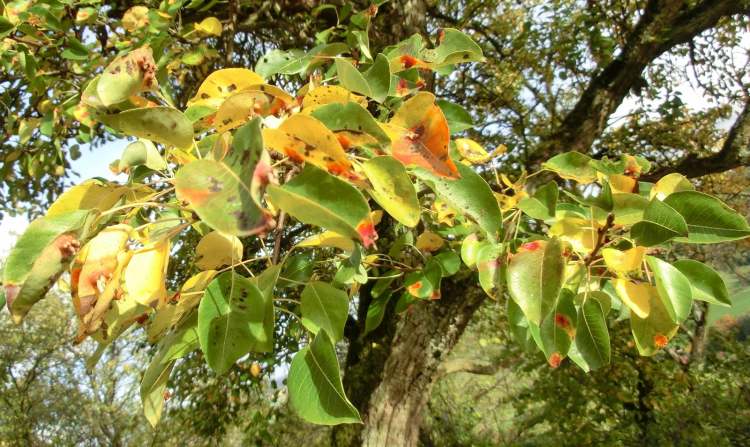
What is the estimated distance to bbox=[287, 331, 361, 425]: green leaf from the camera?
22.0 inches

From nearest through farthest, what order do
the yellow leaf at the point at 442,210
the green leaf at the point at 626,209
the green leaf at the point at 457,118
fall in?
the green leaf at the point at 626,209 < the green leaf at the point at 457,118 < the yellow leaf at the point at 442,210

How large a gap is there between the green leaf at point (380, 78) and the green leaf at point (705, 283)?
20.9 inches

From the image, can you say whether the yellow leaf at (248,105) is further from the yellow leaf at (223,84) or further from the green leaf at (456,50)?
the green leaf at (456,50)

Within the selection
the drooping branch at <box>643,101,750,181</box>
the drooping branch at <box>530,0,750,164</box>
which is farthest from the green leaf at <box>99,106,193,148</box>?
the drooping branch at <box>643,101,750,181</box>

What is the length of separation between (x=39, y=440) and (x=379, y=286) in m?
12.0

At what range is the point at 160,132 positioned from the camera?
499 mm

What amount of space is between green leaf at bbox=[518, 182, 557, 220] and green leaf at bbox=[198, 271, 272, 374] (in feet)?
1.47

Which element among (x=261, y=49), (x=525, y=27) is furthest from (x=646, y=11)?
(x=261, y=49)

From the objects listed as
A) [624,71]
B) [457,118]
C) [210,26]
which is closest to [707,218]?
[457,118]

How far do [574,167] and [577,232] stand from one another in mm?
128

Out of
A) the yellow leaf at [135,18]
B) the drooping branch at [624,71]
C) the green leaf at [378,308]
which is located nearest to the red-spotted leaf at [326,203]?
the green leaf at [378,308]

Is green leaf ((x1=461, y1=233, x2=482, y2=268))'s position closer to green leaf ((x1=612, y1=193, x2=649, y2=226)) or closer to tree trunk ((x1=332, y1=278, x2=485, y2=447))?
green leaf ((x1=612, y1=193, x2=649, y2=226))

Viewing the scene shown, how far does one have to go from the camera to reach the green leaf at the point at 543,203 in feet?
2.50

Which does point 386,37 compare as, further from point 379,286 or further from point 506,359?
point 506,359
